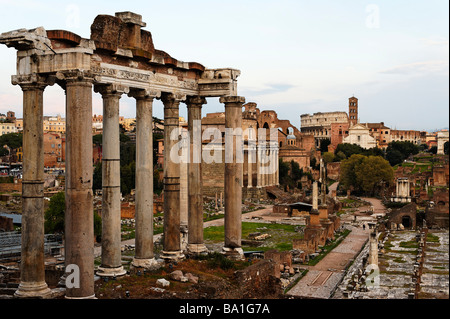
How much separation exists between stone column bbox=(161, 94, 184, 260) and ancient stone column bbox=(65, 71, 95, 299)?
492cm

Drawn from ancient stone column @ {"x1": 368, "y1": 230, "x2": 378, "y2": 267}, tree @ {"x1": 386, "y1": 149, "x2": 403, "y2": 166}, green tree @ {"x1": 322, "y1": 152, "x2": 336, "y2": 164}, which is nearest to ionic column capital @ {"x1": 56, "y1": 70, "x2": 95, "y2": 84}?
ancient stone column @ {"x1": 368, "y1": 230, "x2": 378, "y2": 267}

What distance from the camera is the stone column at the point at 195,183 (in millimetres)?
17672

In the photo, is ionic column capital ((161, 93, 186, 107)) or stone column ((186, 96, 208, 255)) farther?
stone column ((186, 96, 208, 255))

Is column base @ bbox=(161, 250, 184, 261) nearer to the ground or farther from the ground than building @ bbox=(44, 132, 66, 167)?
nearer to the ground

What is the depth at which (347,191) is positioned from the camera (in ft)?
260

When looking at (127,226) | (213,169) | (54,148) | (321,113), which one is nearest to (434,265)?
(127,226)

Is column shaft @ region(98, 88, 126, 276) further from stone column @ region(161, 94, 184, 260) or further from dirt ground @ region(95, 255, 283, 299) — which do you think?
stone column @ region(161, 94, 184, 260)

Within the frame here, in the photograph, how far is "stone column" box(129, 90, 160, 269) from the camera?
50.1ft

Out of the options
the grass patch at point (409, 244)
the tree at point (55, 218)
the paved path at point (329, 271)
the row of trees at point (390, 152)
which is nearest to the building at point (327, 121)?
the row of trees at point (390, 152)

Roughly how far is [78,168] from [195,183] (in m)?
6.24

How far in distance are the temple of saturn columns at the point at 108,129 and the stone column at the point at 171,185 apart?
30mm

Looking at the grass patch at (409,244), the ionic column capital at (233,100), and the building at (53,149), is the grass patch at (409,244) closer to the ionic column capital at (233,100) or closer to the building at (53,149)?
the ionic column capital at (233,100)

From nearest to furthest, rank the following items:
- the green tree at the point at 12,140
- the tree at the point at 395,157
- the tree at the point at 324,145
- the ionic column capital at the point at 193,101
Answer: the ionic column capital at the point at 193,101 < the green tree at the point at 12,140 < the tree at the point at 395,157 < the tree at the point at 324,145

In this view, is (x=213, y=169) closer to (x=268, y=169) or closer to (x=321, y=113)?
(x=268, y=169)
